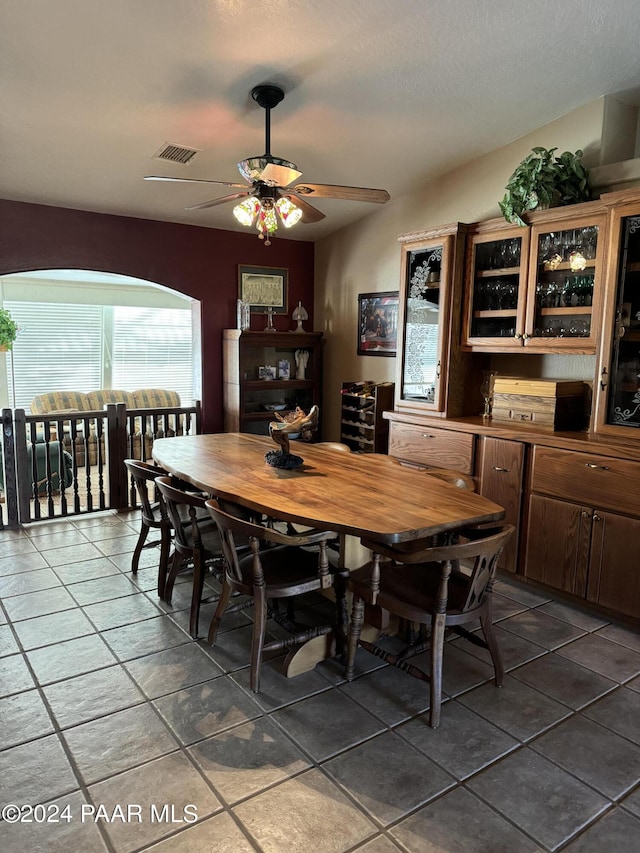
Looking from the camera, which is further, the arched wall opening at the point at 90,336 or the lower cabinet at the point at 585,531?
the arched wall opening at the point at 90,336

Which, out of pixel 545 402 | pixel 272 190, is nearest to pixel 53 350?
pixel 272 190

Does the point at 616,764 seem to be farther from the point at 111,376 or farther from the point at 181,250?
the point at 111,376

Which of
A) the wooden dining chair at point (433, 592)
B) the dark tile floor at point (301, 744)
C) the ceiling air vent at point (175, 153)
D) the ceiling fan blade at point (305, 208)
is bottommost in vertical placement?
the dark tile floor at point (301, 744)

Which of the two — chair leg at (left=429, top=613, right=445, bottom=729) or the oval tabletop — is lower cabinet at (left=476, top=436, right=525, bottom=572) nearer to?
the oval tabletop

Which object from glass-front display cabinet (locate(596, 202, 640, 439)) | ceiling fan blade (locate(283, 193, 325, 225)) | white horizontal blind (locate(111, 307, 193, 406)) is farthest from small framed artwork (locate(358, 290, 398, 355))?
white horizontal blind (locate(111, 307, 193, 406))

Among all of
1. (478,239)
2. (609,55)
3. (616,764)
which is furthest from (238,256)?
(616,764)

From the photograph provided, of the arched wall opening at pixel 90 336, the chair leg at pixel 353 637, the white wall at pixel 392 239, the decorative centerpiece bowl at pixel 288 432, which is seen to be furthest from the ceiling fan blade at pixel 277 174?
the arched wall opening at pixel 90 336

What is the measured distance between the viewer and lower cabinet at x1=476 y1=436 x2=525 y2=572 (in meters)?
3.50

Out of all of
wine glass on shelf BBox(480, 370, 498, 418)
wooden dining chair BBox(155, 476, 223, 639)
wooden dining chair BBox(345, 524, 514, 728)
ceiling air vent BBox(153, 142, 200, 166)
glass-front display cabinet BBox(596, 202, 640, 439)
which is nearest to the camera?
wooden dining chair BBox(345, 524, 514, 728)

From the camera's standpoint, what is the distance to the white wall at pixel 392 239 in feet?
12.1

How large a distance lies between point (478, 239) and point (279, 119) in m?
1.48

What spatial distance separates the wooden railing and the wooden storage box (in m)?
2.83

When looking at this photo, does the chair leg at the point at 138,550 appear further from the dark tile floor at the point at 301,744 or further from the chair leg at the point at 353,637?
the chair leg at the point at 353,637

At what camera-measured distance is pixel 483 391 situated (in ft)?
14.0
